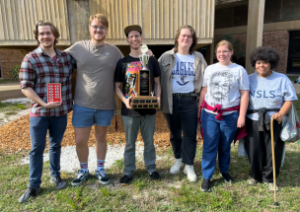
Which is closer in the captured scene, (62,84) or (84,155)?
(62,84)

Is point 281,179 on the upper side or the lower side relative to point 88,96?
lower

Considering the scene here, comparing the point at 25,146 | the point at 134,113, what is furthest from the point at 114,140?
the point at 134,113

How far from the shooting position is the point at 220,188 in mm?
3143

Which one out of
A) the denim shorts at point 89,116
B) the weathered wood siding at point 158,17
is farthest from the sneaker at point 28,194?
the weathered wood siding at point 158,17

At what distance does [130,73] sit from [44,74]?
98cm

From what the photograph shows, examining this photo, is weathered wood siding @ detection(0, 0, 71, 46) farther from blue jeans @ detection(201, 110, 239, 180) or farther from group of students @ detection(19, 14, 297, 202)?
blue jeans @ detection(201, 110, 239, 180)

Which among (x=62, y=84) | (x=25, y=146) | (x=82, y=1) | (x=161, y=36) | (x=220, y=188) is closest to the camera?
(x=62, y=84)

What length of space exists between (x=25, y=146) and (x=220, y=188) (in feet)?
12.2

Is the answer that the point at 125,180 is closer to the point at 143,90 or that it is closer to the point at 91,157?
the point at 91,157

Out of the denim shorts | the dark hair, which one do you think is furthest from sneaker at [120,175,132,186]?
the dark hair

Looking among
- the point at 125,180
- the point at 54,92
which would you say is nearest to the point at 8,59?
the point at 54,92

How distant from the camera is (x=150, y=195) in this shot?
3021 millimetres

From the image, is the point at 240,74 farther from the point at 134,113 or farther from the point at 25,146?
the point at 25,146

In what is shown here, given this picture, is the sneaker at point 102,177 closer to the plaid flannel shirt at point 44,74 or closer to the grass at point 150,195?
the grass at point 150,195
